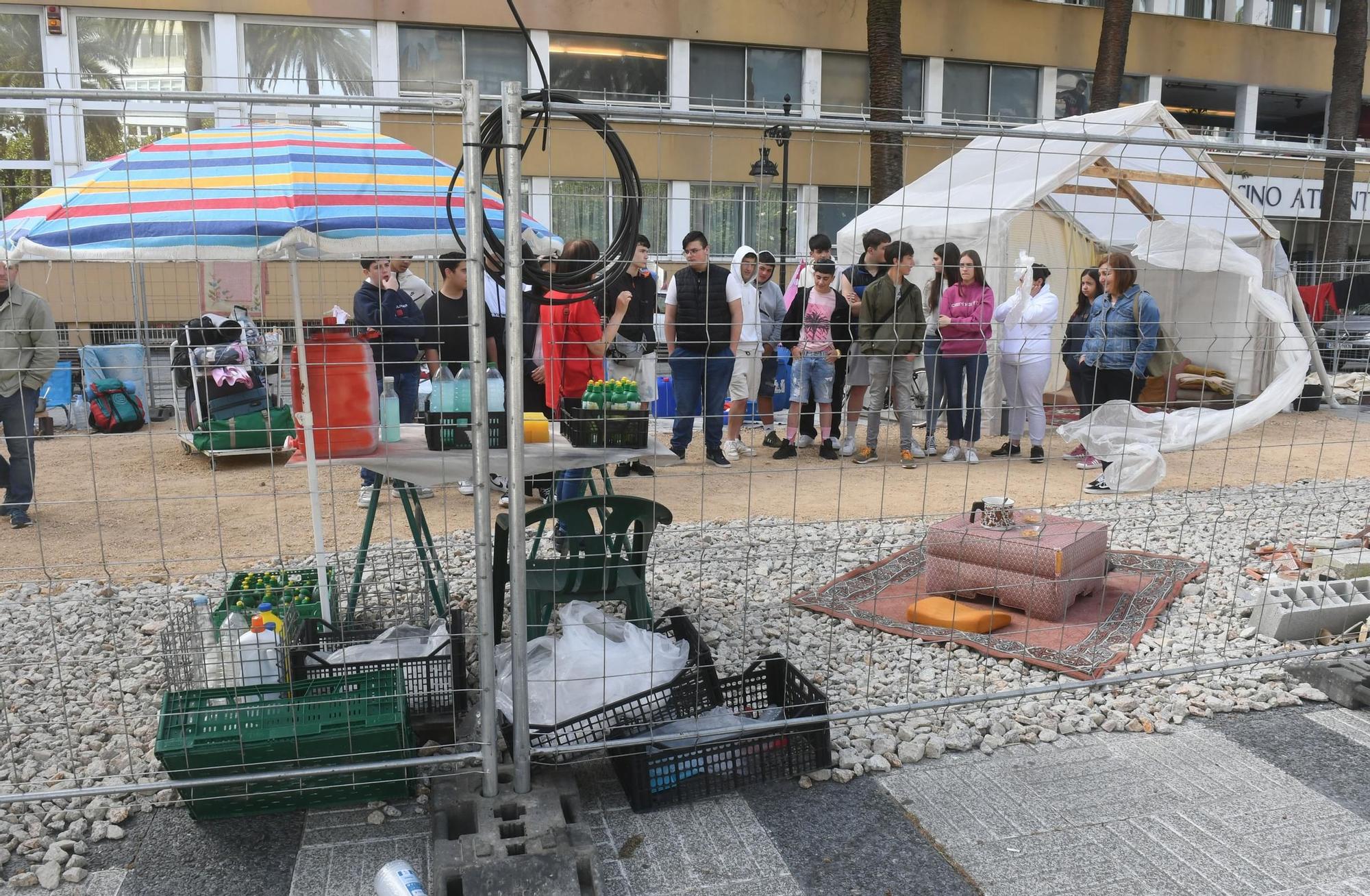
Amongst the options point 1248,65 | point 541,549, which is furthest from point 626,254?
point 1248,65

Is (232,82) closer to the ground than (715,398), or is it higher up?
higher up

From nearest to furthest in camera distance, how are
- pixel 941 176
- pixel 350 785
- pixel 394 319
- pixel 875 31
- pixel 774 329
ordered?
pixel 350 785
pixel 394 319
pixel 774 329
pixel 941 176
pixel 875 31

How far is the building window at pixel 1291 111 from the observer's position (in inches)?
1048

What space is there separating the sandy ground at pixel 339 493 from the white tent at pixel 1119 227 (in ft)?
3.92

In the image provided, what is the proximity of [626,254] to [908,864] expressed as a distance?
81.0 inches

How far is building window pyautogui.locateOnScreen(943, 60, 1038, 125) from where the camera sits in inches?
A: 890

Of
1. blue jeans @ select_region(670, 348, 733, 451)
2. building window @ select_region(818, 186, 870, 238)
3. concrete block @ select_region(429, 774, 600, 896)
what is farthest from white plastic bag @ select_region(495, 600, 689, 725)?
building window @ select_region(818, 186, 870, 238)

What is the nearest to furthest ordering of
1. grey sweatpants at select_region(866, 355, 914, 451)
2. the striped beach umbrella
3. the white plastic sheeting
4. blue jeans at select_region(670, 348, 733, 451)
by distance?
the striped beach umbrella
the white plastic sheeting
blue jeans at select_region(670, 348, 733, 451)
grey sweatpants at select_region(866, 355, 914, 451)

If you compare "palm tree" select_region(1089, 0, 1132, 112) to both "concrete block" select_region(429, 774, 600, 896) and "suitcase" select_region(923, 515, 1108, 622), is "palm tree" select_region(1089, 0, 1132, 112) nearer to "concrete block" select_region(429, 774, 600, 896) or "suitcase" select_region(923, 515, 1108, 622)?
"suitcase" select_region(923, 515, 1108, 622)

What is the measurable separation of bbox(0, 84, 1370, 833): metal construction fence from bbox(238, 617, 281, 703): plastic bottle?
0.09 feet

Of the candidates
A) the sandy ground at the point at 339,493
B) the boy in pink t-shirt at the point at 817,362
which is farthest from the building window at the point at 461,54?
the boy in pink t-shirt at the point at 817,362

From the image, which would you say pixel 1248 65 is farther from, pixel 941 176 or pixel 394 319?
pixel 394 319

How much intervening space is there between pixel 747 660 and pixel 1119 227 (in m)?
10.8

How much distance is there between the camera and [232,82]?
18.5 meters
